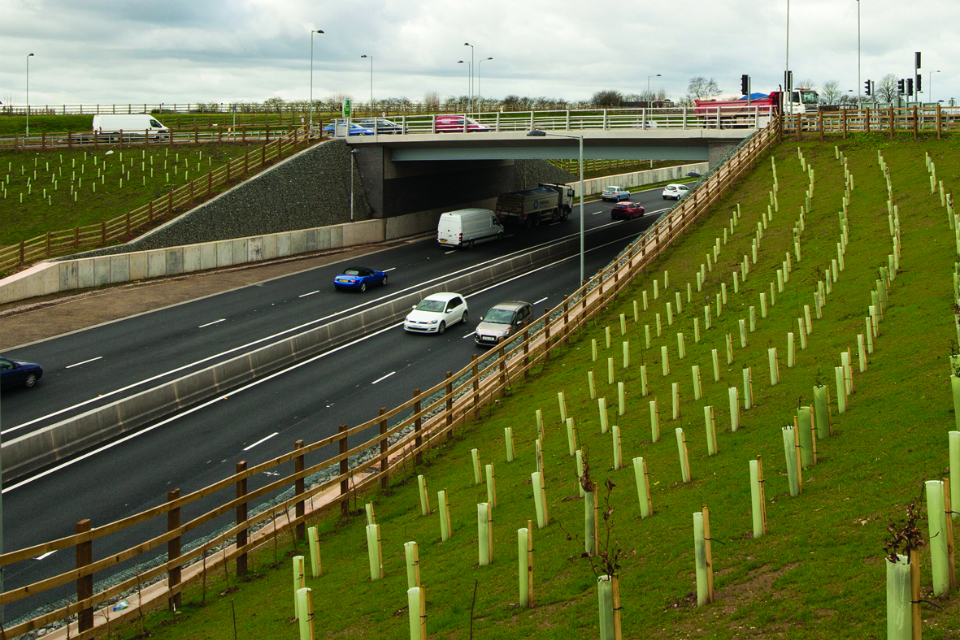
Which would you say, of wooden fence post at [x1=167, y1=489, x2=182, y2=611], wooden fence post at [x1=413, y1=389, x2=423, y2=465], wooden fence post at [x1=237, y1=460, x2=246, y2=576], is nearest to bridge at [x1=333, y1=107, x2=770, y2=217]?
wooden fence post at [x1=413, y1=389, x2=423, y2=465]

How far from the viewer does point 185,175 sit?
184 ft

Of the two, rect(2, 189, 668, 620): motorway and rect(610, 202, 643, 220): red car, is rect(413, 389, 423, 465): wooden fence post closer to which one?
rect(2, 189, 668, 620): motorway

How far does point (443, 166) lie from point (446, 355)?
1408 inches

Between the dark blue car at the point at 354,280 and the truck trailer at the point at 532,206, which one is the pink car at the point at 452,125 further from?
the dark blue car at the point at 354,280

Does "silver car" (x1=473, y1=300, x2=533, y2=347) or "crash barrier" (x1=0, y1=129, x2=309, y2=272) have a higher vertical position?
"crash barrier" (x1=0, y1=129, x2=309, y2=272)

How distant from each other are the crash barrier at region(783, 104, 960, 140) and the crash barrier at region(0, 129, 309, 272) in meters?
32.7

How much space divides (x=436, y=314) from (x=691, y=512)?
26.1 m

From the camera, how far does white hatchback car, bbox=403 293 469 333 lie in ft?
117

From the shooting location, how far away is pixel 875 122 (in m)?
46.2

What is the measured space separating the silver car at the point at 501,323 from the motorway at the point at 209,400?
0.97 metres

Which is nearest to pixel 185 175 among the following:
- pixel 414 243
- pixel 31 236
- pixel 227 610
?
pixel 31 236

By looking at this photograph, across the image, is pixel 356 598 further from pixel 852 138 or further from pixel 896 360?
pixel 852 138

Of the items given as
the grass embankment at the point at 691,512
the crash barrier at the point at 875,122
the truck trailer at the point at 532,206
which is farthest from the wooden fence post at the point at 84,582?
the truck trailer at the point at 532,206

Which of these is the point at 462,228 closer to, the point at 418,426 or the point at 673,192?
the point at 673,192
